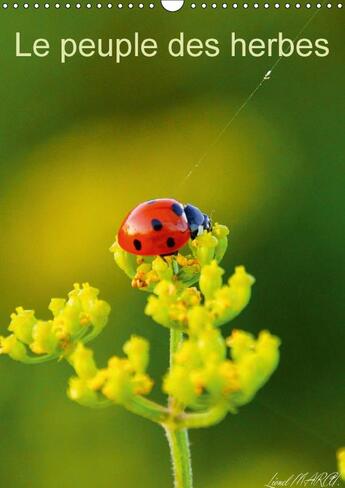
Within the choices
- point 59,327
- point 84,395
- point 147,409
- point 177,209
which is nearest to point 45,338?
point 59,327

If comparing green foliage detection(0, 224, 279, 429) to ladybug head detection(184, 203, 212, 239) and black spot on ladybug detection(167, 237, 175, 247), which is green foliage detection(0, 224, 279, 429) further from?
ladybug head detection(184, 203, 212, 239)

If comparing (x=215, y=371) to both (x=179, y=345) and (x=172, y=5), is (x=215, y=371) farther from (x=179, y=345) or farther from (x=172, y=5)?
(x=172, y=5)

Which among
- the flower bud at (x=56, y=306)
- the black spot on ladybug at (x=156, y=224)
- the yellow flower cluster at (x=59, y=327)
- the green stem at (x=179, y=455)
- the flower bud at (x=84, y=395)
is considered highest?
the black spot on ladybug at (x=156, y=224)

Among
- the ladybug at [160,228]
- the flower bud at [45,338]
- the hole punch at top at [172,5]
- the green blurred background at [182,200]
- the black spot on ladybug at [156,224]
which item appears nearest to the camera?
the flower bud at [45,338]

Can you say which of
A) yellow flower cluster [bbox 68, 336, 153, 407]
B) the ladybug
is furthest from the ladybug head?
yellow flower cluster [bbox 68, 336, 153, 407]

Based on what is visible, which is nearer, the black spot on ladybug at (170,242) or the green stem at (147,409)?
the green stem at (147,409)

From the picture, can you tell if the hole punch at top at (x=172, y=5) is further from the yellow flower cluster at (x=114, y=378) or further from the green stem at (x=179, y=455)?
the green stem at (x=179, y=455)

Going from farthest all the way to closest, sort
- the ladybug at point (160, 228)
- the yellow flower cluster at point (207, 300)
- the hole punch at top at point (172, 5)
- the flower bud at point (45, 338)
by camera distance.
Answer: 1. the hole punch at top at point (172, 5)
2. the ladybug at point (160, 228)
3. the flower bud at point (45, 338)
4. the yellow flower cluster at point (207, 300)

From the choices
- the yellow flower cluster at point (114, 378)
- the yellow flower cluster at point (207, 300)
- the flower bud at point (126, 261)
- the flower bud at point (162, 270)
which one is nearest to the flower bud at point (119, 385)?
the yellow flower cluster at point (114, 378)
